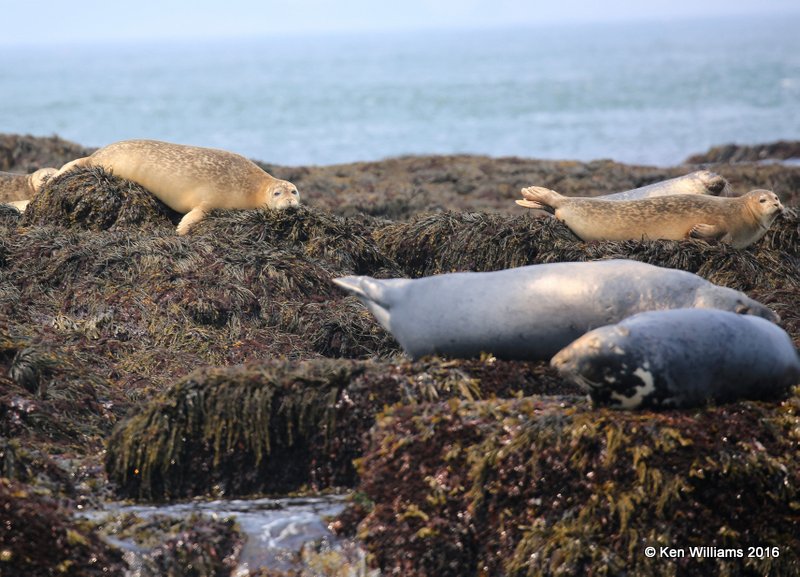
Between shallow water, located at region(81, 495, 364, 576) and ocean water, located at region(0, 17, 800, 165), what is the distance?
25.4 m

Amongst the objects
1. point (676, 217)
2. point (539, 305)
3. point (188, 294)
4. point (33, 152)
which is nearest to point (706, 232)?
point (676, 217)

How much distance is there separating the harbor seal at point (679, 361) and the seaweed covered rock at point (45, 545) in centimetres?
165

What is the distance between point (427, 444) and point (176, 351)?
2.22 metres

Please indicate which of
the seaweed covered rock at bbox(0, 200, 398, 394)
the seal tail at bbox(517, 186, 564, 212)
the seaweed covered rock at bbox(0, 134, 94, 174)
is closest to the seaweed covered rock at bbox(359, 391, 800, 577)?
the seaweed covered rock at bbox(0, 200, 398, 394)

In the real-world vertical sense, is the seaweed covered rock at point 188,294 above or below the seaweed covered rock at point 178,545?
above

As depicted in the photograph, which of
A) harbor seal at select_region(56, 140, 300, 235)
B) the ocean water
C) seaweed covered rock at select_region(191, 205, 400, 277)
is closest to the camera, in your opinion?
seaweed covered rock at select_region(191, 205, 400, 277)

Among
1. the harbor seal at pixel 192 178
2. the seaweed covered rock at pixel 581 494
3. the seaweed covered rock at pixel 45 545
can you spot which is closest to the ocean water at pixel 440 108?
the harbor seal at pixel 192 178

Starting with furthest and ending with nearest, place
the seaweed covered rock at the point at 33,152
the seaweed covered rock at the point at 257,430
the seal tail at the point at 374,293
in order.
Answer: the seaweed covered rock at the point at 33,152, the seal tail at the point at 374,293, the seaweed covered rock at the point at 257,430

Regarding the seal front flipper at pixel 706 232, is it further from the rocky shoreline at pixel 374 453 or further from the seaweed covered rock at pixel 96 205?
the seaweed covered rock at pixel 96 205

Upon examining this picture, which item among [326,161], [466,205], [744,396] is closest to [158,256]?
[744,396]

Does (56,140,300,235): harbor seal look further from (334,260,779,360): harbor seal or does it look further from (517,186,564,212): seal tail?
(334,260,779,360): harbor seal

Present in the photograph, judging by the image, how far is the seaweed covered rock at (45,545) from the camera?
368 cm

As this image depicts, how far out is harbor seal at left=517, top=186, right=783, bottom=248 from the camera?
7.35m

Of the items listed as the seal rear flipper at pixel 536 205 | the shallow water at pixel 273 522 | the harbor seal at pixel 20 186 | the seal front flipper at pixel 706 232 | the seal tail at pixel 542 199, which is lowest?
the shallow water at pixel 273 522
